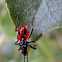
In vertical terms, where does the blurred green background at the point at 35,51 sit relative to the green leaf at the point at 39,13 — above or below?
above

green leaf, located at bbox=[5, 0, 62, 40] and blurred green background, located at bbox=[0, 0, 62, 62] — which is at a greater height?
blurred green background, located at bbox=[0, 0, 62, 62]

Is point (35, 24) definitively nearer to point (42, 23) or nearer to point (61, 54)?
point (42, 23)

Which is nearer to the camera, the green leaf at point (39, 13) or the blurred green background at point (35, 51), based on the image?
the green leaf at point (39, 13)

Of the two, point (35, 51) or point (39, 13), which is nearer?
point (39, 13)

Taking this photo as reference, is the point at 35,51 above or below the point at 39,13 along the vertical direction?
above

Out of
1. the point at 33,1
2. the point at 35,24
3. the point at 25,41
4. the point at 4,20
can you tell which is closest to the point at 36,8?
the point at 33,1
